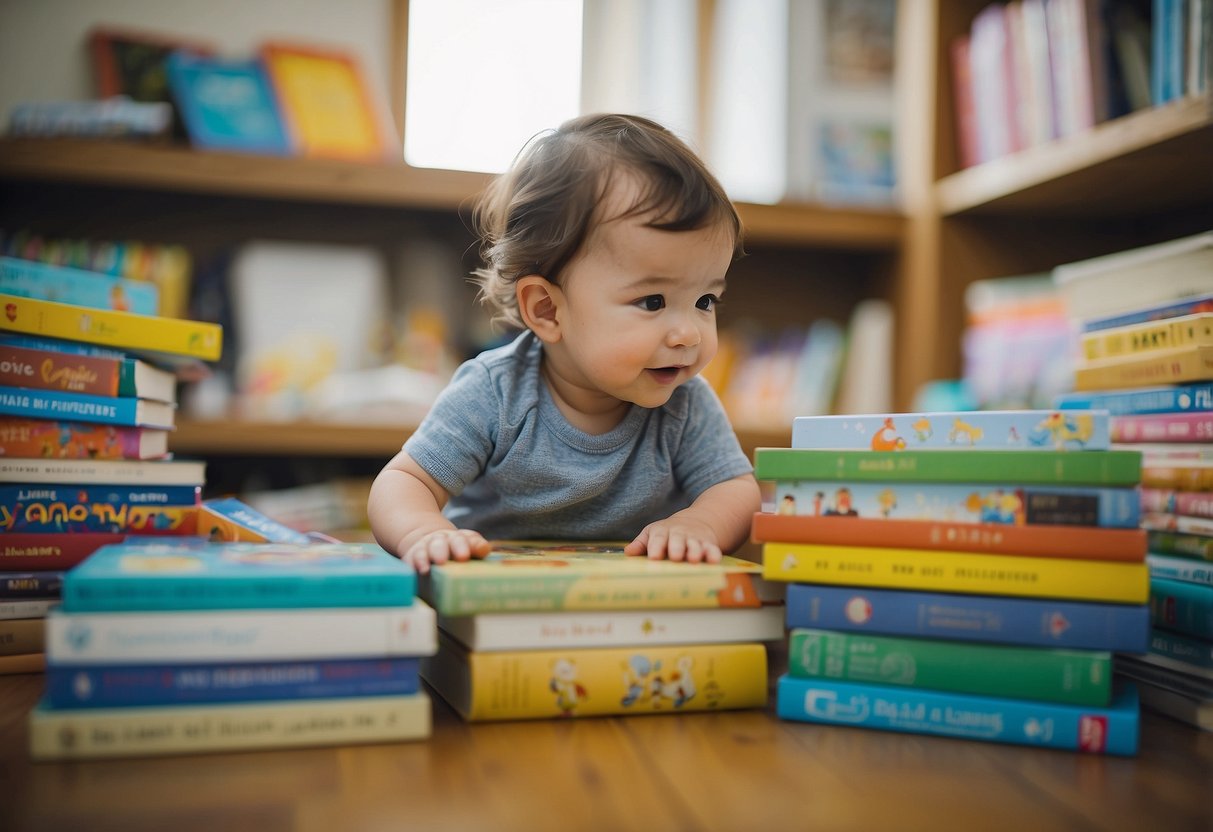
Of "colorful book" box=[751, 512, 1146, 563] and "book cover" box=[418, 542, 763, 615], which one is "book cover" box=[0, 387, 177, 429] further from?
"colorful book" box=[751, 512, 1146, 563]

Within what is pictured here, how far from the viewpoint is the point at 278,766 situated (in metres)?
0.62

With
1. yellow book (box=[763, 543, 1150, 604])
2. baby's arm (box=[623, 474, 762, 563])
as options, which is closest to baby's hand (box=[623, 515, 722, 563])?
baby's arm (box=[623, 474, 762, 563])

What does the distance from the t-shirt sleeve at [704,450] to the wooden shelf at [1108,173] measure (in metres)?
0.79

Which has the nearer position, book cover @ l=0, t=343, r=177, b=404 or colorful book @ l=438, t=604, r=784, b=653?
colorful book @ l=438, t=604, r=784, b=653

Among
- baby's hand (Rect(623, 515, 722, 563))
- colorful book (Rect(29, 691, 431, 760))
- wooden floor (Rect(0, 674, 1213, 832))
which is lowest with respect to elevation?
wooden floor (Rect(0, 674, 1213, 832))

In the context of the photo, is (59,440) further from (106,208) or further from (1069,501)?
(106,208)

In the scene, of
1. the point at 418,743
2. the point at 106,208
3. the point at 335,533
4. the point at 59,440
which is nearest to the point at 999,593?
the point at 418,743

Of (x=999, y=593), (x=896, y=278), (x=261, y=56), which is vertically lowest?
(x=999, y=593)

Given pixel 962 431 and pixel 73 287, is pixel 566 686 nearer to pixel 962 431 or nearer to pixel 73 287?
pixel 962 431

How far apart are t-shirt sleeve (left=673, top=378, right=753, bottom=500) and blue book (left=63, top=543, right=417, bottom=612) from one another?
0.46 metres

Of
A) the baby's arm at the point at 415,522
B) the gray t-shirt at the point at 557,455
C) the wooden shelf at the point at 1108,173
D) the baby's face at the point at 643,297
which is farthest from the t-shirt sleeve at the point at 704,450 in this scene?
the wooden shelf at the point at 1108,173

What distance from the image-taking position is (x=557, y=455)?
109cm

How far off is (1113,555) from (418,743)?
51 centimetres

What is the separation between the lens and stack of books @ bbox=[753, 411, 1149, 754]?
684 millimetres
